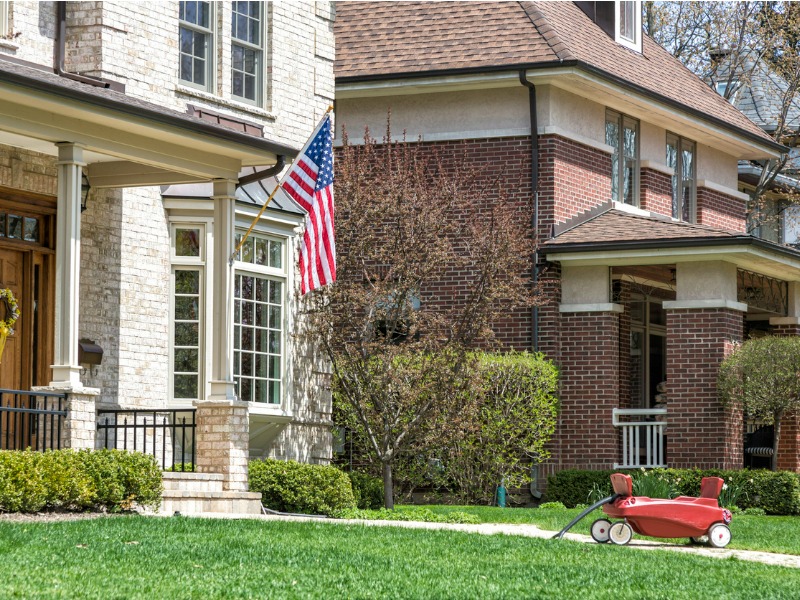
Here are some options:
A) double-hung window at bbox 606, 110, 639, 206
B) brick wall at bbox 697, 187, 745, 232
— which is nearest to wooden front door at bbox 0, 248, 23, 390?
double-hung window at bbox 606, 110, 639, 206

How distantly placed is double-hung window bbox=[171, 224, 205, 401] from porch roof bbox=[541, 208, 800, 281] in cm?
668

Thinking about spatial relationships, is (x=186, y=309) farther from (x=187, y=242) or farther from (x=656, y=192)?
(x=656, y=192)

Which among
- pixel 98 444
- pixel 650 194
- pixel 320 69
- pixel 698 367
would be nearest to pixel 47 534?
pixel 98 444

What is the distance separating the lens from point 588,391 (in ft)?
75.6

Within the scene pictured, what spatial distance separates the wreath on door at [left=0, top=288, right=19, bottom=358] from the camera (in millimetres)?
15483

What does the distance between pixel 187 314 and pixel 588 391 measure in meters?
7.51

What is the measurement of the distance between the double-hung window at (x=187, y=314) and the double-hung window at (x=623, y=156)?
980 centimetres

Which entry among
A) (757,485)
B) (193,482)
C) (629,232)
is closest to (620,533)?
(193,482)

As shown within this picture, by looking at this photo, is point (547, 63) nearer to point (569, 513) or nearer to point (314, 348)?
point (314, 348)

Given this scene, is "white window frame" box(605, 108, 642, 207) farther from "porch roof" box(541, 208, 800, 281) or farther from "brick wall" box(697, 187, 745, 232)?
"brick wall" box(697, 187, 745, 232)

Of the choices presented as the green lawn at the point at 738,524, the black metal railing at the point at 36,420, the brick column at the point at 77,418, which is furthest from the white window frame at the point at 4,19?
the green lawn at the point at 738,524

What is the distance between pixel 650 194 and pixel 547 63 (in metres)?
4.53

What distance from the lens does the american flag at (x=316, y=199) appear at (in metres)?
17.5

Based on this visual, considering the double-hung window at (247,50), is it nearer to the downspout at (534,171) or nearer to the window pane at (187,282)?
the window pane at (187,282)
